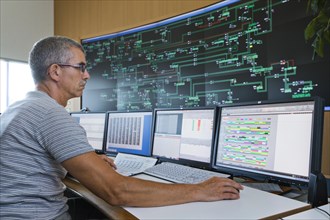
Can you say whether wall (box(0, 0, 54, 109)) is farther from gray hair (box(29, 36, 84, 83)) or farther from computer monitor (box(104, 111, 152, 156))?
gray hair (box(29, 36, 84, 83))

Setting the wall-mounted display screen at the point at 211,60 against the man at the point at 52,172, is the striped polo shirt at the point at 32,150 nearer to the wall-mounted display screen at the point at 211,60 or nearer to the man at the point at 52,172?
the man at the point at 52,172

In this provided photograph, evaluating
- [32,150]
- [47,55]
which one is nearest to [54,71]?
[47,55]

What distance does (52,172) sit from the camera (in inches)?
43.6

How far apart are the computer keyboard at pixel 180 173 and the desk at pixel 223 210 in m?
0.26

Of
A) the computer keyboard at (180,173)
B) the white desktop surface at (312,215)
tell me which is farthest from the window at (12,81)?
the white desktop surface at (312,215)

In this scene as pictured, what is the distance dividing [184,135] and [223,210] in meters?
0.76

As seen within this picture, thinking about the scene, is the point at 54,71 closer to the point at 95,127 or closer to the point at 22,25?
the point at 95,127

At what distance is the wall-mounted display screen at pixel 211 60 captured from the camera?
1745 mm

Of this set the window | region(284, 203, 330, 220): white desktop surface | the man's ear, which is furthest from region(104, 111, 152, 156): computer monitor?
the window

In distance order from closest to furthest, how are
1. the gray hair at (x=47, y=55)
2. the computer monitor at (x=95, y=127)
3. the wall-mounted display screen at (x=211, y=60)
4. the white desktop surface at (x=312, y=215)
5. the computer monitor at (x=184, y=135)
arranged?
the white desktop surface at (x=312, y=215) → the gray hair at (x=47, y=55) → the computer monitor at (x=184, y=135) → the wall-mounted display screen at (x=211, y=60) → the computer monitor at (x=95, y=127)

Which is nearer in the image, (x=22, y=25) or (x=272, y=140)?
(x=272, y=140)

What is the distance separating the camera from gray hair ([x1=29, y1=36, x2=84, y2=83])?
125 centimetres

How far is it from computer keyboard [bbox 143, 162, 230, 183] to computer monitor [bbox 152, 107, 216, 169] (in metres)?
0.10

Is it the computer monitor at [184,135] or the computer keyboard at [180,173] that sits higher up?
the computer monitor at [184,135]
